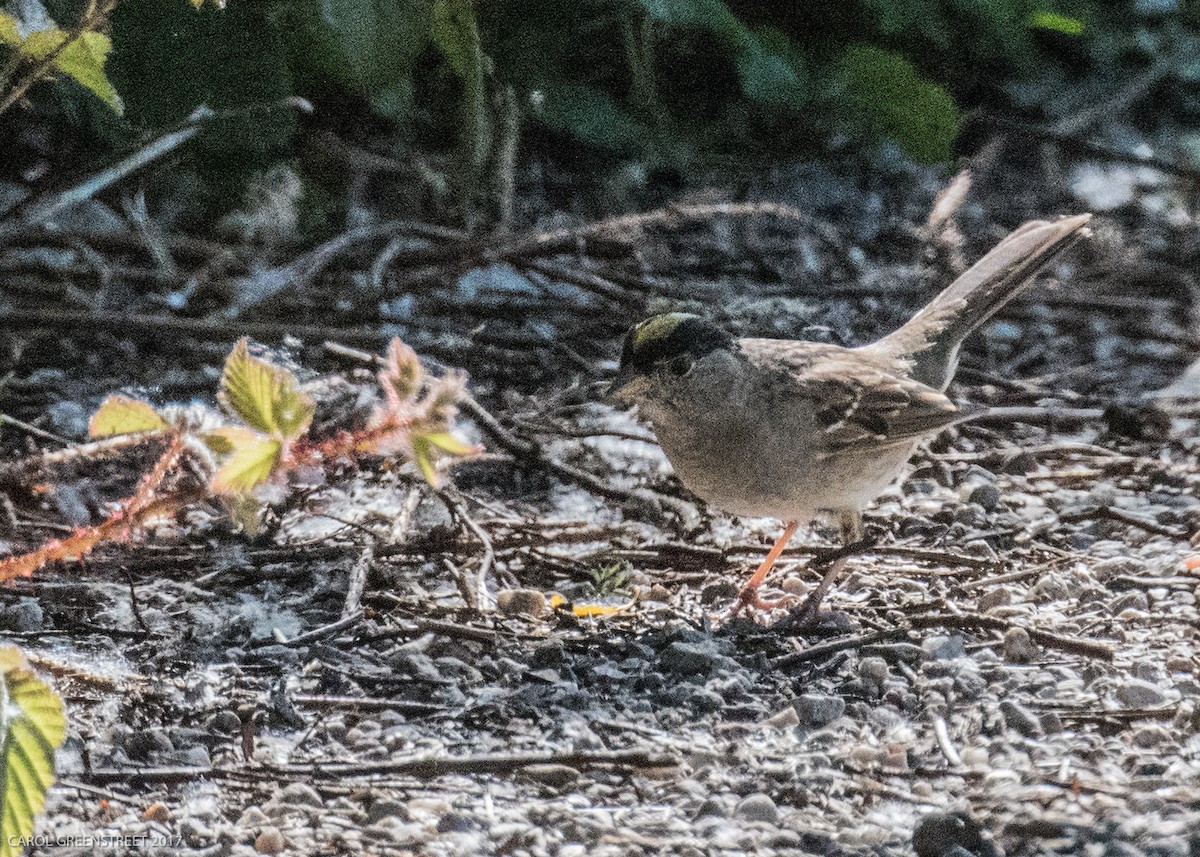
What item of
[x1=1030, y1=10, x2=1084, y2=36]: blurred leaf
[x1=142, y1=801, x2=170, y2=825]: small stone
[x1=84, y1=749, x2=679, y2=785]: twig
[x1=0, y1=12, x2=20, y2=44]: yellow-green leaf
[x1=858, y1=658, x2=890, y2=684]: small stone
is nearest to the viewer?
[x1=0, y1=12, x2=20, y2=44]: yellow-green leaf

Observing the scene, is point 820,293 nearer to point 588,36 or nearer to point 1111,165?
point 588,36

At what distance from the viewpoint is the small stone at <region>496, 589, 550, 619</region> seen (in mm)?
3611

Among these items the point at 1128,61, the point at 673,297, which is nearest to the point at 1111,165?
the point at 1128,61

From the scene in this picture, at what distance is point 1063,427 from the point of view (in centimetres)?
506

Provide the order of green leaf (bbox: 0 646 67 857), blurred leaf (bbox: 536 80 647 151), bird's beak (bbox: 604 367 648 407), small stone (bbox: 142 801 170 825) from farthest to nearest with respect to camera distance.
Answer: blurred leaf (bbox: 536 80 647 151) → bird's beak (bbox: 604 367 648 407) → small stone (bbox: 142 801 170 825) → green leaf (bbox: 0 646 67 857)

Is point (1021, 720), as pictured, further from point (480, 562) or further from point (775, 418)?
point (480, 562)

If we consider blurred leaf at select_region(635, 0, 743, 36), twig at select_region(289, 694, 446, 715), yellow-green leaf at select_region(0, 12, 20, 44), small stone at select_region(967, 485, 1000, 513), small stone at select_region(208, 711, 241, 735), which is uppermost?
blurred leaf at select_region(635, 0, 743, 36)

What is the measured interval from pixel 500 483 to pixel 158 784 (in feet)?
6.21

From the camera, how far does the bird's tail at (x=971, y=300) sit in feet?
15.0

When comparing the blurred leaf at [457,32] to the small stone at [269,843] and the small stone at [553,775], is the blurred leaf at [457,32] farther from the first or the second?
the small stone at [269,843]

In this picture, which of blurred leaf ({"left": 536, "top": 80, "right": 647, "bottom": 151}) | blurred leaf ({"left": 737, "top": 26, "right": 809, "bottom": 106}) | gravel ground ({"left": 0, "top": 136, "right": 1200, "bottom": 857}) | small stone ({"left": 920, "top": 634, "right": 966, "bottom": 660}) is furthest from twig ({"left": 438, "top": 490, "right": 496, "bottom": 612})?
blurred leaf ({"left": 737, "top": 26, "right": 809, "bottom": 106})

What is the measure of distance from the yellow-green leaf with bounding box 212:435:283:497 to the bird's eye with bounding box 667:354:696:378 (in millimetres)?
1945

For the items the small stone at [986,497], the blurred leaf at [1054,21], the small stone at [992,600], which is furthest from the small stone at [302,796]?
the blurred leaf at [1054,21]

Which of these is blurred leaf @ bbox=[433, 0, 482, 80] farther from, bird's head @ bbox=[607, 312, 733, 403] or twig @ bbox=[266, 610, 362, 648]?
twig @ bbox=[266, 610, 362, 648]
